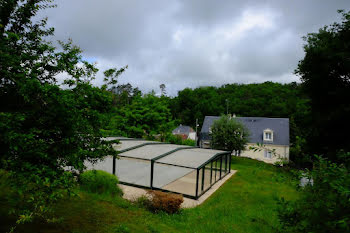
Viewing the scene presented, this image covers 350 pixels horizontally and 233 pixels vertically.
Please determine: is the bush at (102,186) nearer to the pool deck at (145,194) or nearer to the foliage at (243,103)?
the pool deck at (145,194)

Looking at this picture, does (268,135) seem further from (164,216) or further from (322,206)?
(322,206)

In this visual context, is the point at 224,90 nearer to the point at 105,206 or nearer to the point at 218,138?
the point at 218,138

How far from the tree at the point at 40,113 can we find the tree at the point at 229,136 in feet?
Answer: 74.2

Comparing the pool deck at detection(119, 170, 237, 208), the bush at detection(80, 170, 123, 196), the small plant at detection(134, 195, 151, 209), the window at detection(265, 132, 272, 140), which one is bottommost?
the pool deck at detection(119, 170, 237, 208)

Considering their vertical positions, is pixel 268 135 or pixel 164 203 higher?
pixel 268 135

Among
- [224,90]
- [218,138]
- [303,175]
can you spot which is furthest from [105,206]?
[224,90]

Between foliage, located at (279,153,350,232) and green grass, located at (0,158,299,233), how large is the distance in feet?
1.36

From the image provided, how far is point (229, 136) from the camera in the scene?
2622 centimetres

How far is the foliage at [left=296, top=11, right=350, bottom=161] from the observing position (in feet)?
45.3

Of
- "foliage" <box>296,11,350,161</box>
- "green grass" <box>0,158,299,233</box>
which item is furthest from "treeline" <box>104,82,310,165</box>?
"green grass" <box>0,158,299,233</box>

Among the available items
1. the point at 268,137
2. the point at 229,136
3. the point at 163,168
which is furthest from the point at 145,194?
the point at 268,137

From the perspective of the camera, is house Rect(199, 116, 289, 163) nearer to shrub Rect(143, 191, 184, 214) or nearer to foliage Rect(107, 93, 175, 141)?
foliage Rect(107, 93, 175, 141)

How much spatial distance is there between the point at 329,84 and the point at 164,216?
566 inches

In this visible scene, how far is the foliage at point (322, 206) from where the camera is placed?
2.41m
